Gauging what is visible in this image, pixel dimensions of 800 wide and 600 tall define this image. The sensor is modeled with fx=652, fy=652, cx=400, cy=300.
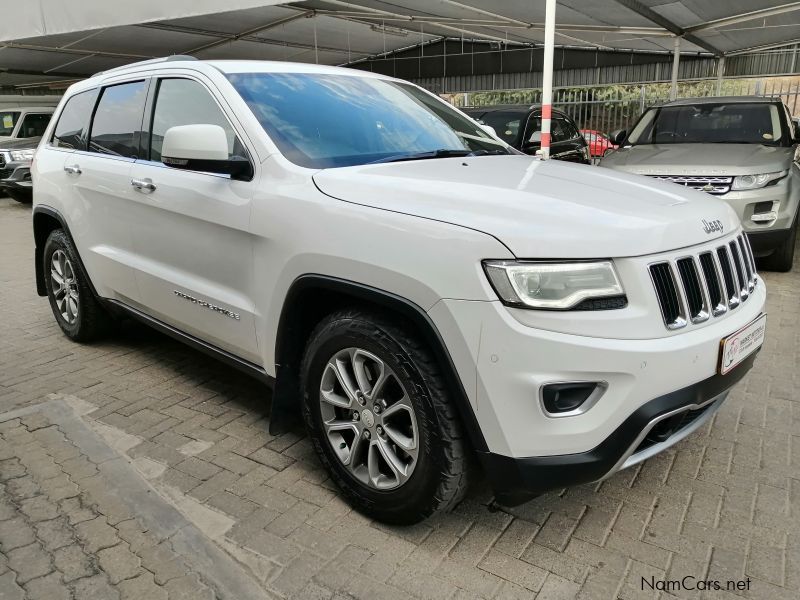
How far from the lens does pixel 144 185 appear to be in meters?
3.40

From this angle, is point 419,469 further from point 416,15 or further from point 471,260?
point 416,15

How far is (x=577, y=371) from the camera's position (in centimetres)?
197

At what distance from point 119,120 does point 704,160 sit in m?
5.36

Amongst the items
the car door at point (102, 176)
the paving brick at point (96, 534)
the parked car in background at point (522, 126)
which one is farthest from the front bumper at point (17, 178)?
the paving brick at point (96, 534)

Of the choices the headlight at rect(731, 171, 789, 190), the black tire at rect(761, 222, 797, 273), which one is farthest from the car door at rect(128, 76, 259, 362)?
the black tire at rect(761, 222, 797, 273)

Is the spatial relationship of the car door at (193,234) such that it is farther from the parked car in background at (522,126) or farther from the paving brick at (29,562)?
the parked car in background at (522,126)

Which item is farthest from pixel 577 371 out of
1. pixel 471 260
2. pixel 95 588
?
pixel 95 588

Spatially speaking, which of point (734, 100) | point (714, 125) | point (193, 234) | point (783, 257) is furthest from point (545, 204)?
point (734, 100)

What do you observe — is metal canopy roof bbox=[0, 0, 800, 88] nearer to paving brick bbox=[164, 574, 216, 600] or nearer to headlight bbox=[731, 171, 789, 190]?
headlight bbox=[731, 171, 789, 190]

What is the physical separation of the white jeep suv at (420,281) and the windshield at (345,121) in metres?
0.01

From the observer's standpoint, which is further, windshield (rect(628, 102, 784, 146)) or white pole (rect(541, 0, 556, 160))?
windshield (rect(628, 102, 784, 146))

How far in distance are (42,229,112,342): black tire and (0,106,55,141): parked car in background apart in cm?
1163

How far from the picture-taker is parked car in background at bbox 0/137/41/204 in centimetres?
1259

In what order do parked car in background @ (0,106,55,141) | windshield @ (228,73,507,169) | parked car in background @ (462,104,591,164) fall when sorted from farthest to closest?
parked car in background @ (0,106,55,141)
parked car in background @ (462,104,591,164)
windshield @ (228,73,507,169)
